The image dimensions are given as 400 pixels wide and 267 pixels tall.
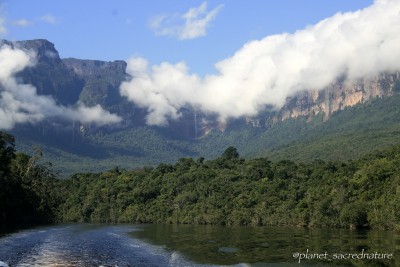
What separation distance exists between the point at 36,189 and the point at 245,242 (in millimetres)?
80368

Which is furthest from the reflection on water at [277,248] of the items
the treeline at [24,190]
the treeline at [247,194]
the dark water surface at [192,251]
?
the treeline at [24,190]

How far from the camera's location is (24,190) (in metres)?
118

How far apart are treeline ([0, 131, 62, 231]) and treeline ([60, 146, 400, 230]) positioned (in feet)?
42.0

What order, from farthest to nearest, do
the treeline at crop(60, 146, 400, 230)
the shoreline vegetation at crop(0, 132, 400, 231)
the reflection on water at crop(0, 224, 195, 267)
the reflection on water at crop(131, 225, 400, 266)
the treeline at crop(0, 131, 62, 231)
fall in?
the treeline at crop(60, 146, 400, 230), the shoreline vegetation at crop(0, 132, 400, 231), the treeline at crop(0, 131, 62, 231), the reflection on water at crop(0, 224, 195, 267), the reflection on water at crop(131, 225, 400, 266)

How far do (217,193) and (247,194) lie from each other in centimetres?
1022

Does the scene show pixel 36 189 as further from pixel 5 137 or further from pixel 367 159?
pixel 367 159

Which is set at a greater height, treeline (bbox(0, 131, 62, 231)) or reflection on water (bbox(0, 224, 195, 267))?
treeline (bbox(0, 131, 62, 231))

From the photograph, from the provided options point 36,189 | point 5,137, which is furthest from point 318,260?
point 36,189

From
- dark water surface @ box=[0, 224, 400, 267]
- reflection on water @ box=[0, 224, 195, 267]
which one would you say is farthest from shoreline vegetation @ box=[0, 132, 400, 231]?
dark water surface @ box=[0, 224, 400, 267]

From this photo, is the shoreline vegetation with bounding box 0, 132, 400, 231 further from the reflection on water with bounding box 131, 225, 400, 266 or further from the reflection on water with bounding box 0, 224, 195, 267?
the reflection on water with bounding box 131, 225, 400, 266

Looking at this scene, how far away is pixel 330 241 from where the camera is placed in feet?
220

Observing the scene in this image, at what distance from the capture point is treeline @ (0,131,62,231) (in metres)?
95.5

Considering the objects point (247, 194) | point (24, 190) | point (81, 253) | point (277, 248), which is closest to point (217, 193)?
point (247, 194)

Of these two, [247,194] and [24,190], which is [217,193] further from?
[24,190]
